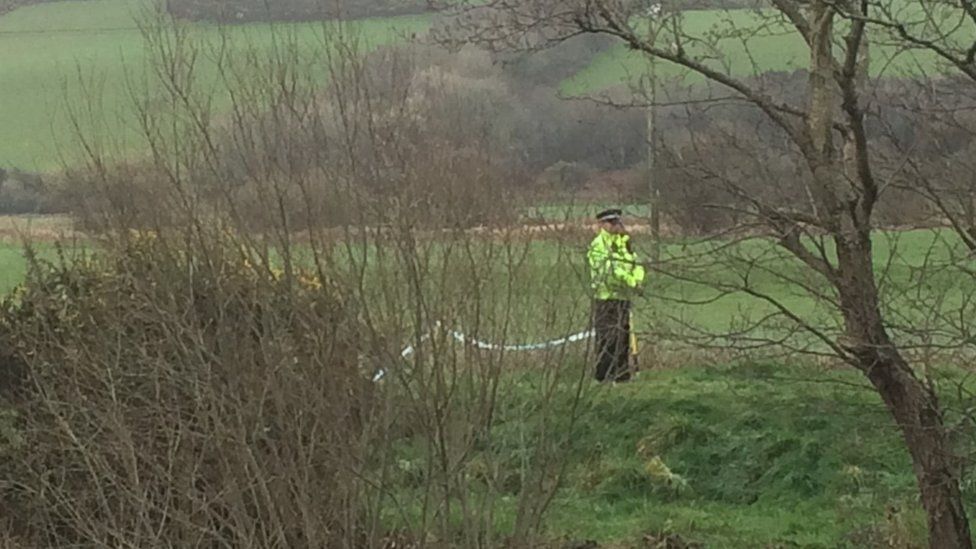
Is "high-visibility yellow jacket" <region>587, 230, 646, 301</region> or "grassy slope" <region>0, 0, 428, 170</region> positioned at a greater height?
"grassy slope" <region>0, 0, 428, 170</region>

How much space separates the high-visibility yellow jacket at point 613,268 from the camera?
6.86m

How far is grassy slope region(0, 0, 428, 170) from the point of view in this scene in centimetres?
729

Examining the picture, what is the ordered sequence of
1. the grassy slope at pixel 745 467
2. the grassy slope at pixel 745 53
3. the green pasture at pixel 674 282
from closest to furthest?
the green pasture at pixel 674 282 → the grassy slope at pixel 745 53 → the grassy slope at pixel 745 467

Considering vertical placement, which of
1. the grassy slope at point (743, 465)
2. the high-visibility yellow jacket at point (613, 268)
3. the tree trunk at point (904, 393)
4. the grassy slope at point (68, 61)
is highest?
the grassy slope at point (68, 61)

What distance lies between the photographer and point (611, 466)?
10.1 m

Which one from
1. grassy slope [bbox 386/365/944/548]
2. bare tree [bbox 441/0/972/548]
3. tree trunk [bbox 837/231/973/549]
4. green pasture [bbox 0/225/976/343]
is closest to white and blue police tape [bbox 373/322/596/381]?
green pasture [bbox 0/225/976/343]

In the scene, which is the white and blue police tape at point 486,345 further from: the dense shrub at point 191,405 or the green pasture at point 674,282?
the dense shrub at point 191,405

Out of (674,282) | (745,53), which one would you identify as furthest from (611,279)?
(745,53)

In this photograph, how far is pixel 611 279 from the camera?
7.27 m

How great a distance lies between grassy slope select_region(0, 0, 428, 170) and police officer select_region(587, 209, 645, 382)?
149 cm

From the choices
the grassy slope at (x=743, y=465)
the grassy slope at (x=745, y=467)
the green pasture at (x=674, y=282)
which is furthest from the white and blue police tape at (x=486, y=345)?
the grassy slope at (x=743, y=465)

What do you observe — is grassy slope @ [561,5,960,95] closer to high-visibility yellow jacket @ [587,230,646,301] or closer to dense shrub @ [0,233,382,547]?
high-visibility yellow jacket @ [587,230,646,301]

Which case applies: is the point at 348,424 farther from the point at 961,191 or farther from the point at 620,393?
the point at 620,393

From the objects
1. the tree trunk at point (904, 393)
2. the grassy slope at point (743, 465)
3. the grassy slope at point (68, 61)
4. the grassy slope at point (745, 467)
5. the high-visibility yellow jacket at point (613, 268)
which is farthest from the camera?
the grassy slope at point (743, 465)
